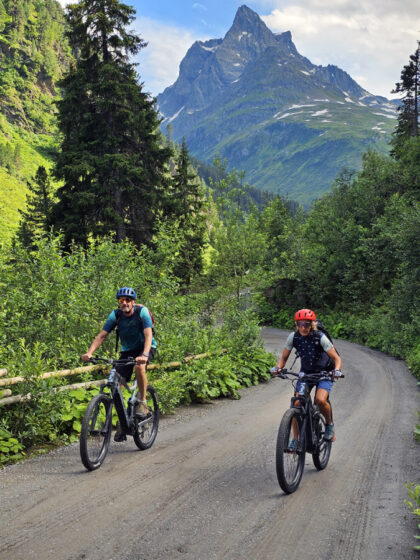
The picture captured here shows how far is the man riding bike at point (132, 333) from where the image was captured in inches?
276

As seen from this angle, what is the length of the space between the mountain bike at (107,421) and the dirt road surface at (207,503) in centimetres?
24

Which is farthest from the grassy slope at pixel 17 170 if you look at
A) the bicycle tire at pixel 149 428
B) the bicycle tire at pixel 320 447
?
the bicycle tire at pixel 320 447

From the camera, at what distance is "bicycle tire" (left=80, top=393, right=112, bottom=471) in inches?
238

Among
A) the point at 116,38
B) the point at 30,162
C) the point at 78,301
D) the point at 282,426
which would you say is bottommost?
the point at 282,426

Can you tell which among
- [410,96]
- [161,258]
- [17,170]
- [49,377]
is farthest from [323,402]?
[17,170]

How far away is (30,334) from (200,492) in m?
4.93

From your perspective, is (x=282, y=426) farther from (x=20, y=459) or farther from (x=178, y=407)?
(x=178, y=407)

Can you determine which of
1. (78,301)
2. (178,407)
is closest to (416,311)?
(178,407)

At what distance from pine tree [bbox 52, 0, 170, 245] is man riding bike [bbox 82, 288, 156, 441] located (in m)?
15.2

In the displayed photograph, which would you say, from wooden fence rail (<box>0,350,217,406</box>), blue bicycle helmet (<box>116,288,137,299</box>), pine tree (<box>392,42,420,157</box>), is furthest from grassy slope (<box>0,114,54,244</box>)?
blue bicycle helmet (<box>116,288,137,299</box>)

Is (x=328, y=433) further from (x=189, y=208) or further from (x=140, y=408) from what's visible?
(x=189, y=208)

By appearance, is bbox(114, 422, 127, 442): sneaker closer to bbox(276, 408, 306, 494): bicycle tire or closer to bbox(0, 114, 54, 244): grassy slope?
bbox(276, 408, 306, 494): bicycle tire

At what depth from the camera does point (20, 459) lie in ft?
22.0

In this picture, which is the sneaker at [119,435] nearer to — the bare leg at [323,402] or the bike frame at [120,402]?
the bike frame at [120,402]
